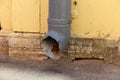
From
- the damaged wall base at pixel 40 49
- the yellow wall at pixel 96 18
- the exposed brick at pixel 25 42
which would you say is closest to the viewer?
the yellow wall at pixel 96 18

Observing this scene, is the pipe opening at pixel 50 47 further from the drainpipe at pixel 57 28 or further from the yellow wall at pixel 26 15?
the yellow wall at pixel 26 15

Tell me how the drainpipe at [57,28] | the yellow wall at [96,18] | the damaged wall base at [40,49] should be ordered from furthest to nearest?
the damaged wall base at [40,49] → the yellow wall at [96,18] → the drainpipe at [57,28]

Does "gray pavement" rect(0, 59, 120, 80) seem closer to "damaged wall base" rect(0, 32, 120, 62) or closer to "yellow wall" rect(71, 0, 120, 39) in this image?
"damaged wall base" rect(0, 32, 120, 62)

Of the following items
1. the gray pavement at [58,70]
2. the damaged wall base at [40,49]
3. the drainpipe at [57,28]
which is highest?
the drainpipe at [57,28]

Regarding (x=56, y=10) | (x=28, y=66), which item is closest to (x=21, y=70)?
A: (x=28, y=66)

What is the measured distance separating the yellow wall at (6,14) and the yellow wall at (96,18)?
101 centimetres

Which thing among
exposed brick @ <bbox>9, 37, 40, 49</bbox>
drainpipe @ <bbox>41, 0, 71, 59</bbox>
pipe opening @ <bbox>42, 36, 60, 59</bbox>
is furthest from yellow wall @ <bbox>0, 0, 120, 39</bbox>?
pipe opening @ <bbox>42, 36, 60, 59</bbox>

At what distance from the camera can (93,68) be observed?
4.96 m

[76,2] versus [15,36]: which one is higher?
[76,2]

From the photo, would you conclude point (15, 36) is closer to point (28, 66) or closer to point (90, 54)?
point (28, 66)

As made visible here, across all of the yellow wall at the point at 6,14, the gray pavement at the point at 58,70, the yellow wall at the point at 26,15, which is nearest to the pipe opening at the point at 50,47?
the gray pavement at the point at 58,70

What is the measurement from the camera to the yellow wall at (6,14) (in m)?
5.27

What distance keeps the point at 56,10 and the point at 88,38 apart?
751 millimetres

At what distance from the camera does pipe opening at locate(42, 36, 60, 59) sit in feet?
15.5
